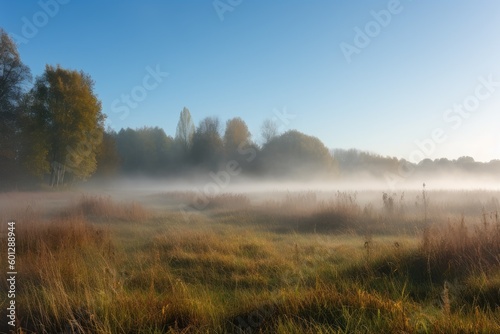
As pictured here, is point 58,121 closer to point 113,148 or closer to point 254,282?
point 113,148

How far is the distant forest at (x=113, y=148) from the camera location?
2283cm

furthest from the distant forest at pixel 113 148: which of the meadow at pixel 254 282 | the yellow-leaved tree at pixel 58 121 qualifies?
the meadow at pixel 254 282

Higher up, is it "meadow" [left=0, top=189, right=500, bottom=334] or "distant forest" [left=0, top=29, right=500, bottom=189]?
"distant forest" [left=0, top=29, right=500, bottom=189]

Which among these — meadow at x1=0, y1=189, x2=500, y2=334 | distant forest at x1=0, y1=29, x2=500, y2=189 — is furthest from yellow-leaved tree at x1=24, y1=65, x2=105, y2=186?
meadow at x1=0, y1=189, x2=500, y2=334

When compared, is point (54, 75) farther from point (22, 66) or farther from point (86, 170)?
point (86, 170)

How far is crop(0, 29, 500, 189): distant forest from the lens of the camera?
74.9ft

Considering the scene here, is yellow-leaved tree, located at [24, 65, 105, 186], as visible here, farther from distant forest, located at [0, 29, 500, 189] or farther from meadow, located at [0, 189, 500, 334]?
meadow, located at [0, 189, 500, 334]

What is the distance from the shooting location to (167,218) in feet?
38.7

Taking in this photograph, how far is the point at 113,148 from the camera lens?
121 ft

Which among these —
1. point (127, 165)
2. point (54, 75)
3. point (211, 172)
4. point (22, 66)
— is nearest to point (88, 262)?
point (22, 66)

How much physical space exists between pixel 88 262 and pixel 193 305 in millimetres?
2838

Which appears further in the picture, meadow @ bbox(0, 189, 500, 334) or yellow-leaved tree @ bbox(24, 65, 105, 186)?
yellow-leaved tree @ bbox(24, 65, 105, 186)

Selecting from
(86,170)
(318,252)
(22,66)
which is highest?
(22,66)

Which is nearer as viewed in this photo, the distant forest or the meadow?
the meadow
